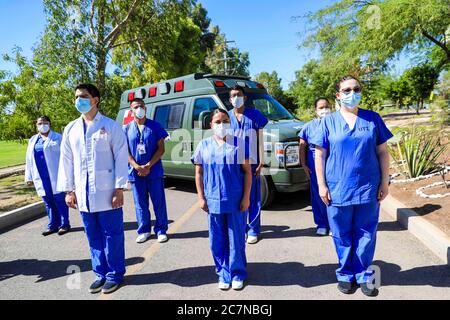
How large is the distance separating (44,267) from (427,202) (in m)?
5.38

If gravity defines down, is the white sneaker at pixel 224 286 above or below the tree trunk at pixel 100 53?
below

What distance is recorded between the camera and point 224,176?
10.2 feet

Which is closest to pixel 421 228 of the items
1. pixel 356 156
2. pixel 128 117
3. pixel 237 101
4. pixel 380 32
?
pixel 356 156

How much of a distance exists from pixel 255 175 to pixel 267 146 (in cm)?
105

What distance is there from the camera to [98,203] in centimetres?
316

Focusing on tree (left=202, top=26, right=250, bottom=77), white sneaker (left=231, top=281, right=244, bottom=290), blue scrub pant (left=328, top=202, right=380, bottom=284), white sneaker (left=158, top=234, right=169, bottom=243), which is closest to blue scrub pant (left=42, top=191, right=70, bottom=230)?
white sneaker (left=158, top=234, right=169, bottom=243)

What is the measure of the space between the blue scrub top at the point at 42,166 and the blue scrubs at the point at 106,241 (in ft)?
7.79

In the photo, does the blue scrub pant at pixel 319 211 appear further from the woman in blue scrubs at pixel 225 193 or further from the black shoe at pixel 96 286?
the black shoe at pixel 96 286

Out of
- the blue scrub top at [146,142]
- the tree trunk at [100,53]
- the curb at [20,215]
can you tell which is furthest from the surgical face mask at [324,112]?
the tree trunk at [100,53]

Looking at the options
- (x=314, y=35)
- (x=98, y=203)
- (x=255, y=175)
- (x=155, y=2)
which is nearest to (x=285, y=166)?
(x=255, y=175)

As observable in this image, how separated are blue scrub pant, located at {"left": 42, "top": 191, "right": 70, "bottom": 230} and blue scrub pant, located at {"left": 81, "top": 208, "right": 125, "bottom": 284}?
2.28 meters

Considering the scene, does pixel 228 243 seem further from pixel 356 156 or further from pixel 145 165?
pixel 145 165

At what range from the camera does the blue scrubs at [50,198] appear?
5176 mm
